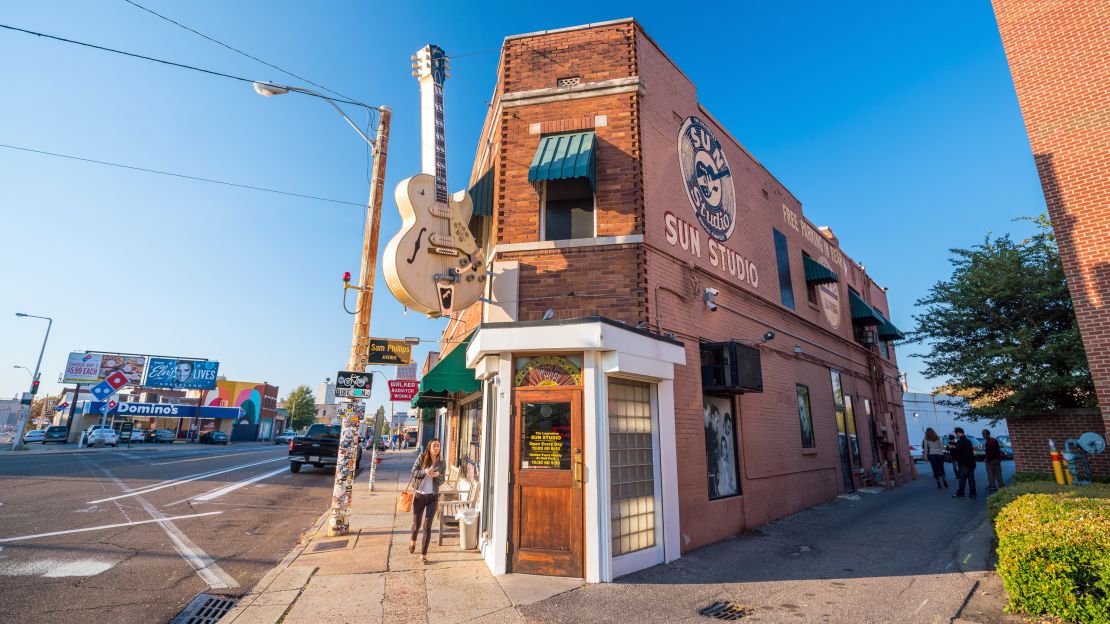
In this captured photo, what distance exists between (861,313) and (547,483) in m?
17.1

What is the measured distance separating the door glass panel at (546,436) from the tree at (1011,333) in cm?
1408

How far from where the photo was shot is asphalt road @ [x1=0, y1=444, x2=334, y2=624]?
536 cm

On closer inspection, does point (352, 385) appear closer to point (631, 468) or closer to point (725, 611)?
point (631, 468)

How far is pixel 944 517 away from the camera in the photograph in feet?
35.3

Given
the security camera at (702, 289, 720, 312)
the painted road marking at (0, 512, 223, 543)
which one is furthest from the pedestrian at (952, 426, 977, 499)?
the painted road marking at (0, 512, 223, 543)

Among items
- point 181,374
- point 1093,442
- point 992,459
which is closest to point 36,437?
point 181,374

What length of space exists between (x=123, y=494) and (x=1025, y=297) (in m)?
25.3

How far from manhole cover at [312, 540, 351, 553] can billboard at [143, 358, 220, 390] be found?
5891 centimetres

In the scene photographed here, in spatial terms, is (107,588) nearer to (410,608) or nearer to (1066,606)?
(410,608)

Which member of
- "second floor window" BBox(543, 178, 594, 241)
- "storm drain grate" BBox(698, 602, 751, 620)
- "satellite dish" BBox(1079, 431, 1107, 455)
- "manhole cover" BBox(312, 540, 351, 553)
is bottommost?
"storm drain grate" BBox(698, 602, 751, 620)

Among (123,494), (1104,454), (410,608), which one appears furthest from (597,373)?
(1104,454)

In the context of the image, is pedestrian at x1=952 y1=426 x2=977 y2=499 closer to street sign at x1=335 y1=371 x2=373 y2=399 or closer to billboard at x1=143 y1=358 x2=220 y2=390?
street sign at x1=335 y1=371 x2=373 y2=399

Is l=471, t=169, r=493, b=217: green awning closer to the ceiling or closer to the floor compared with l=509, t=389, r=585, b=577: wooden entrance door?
closer to the ceiling

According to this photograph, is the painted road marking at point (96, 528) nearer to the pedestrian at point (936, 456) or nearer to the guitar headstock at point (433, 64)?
the guitar headstock at point (433, 64)
